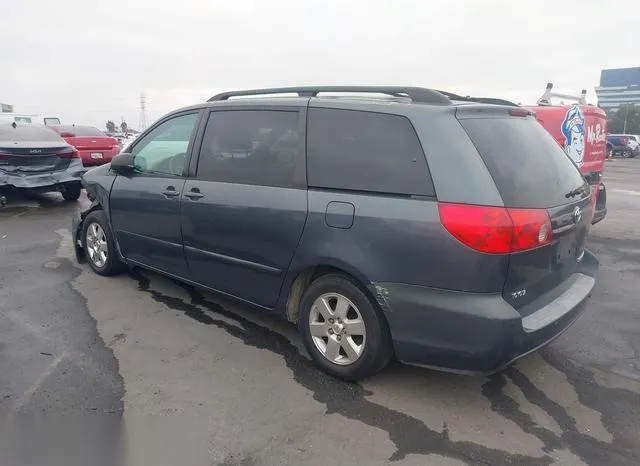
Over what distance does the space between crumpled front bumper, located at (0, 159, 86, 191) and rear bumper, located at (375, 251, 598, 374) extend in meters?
7.95

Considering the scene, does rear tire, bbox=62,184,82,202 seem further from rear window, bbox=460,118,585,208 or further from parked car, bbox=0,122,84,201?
rear window, bbox=460,118,585,208

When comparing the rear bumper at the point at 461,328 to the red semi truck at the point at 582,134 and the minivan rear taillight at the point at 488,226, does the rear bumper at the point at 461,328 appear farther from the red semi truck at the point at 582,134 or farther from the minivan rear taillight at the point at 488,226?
the red semi truck at the point at 582,134

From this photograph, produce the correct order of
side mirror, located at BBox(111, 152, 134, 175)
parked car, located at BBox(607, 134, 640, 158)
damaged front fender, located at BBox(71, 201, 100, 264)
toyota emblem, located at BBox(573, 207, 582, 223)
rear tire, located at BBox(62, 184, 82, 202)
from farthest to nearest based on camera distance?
parked car, located at BBox(607, 134, 640, 158) < rear tire, located at BBox(62, 184, 82, 202) < damaged front fender, located at BBox(71, 201, 100, 264) < side mirror, located at BBox(111, 152, 134, 175) < toyota emblem, located at BBox(573, 207, 582, 223)

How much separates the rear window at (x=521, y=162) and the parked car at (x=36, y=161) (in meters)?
8.24

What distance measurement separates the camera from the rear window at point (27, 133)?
9137 millimetres

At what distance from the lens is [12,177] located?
29.2ft

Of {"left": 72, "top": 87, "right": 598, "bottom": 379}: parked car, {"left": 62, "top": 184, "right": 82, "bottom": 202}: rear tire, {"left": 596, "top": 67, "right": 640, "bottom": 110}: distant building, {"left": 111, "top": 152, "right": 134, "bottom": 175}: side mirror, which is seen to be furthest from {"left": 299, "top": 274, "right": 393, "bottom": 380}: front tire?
{"left": 596, "top": 67, "right": 640, "bottom": 110}: distant building

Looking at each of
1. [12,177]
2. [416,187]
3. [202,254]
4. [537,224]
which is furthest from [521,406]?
[12,177]

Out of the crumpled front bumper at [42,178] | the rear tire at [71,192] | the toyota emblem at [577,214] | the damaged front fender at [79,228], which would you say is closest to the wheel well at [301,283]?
the toyota emblem at [577,214]

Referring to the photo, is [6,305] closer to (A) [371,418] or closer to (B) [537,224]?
(A) [371,418]

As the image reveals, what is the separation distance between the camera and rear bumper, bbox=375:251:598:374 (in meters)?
2.82

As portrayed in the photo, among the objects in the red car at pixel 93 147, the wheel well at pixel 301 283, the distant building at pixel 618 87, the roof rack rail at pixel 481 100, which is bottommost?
the wheel well at pixel 301 283

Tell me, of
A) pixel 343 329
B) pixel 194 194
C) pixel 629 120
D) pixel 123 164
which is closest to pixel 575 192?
pixel 343 329

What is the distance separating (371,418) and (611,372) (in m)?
1.72
